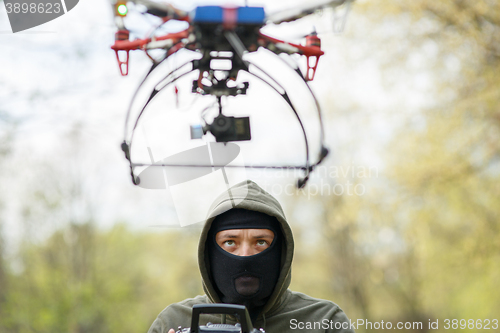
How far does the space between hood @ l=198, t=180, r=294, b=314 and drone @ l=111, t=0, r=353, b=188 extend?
687 millimetres

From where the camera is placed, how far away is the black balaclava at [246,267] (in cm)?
288

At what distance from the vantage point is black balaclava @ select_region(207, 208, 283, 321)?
2.88 m

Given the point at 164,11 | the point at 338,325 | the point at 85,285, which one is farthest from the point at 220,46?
the point at 85,285

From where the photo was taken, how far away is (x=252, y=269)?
2.88 meters

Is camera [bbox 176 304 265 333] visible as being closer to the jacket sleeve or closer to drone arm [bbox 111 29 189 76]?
the jacket sleeve

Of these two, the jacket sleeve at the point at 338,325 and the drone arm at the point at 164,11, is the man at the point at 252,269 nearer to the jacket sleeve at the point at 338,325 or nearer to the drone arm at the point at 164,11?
the jacket sleeve at the point at 338,325

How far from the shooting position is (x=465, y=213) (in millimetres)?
10789

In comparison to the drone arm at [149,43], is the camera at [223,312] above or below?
below

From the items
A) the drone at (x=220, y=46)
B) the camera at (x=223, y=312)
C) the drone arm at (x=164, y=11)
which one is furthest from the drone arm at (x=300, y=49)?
the camera at (x=223, y=312)

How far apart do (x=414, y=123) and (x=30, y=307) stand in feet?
43.5

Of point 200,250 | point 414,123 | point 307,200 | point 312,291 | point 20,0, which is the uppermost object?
point 20,0

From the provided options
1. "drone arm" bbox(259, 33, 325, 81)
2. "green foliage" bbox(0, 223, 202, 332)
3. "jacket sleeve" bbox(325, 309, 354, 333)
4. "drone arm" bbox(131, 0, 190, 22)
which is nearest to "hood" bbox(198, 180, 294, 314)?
"jacket sleeve" bbox(325, 309, 354, 333)

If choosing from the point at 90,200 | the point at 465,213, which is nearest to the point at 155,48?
the point at 465,213

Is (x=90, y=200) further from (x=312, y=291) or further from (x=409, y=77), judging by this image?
(x=409, y=77)
